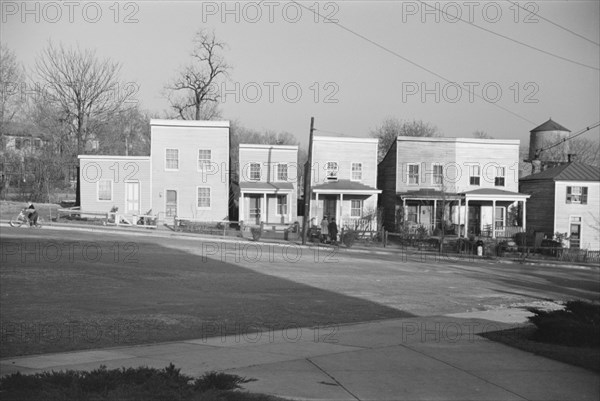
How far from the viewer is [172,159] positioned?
160 ft

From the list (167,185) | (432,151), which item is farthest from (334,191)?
(167,185)

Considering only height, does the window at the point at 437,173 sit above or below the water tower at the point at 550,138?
below

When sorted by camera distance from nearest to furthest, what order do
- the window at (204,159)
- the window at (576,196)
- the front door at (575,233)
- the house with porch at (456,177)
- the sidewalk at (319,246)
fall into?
the sidewalk at (319,246) → the window at (204,159) → the front door at (575,233) → the window at (576,196) → the house with porch at (456,177)

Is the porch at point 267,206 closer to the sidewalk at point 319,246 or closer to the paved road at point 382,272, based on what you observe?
the sidewalk at point 319,246

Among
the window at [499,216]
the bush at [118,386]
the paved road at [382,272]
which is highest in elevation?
the window at [499,216]

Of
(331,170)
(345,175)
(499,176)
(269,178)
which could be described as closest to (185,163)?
(269,178)

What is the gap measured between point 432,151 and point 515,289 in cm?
2769

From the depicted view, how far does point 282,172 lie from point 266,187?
2.49m

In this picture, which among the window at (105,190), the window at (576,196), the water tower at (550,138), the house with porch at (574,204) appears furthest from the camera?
the water tower at (550,138)

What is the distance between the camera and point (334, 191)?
1907 inches

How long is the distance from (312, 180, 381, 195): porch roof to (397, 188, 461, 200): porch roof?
9.14 feet

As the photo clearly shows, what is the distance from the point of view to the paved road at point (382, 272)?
20656 mm

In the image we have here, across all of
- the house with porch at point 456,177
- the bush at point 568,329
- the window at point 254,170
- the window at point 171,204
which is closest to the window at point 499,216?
the house with porch at point 456,177

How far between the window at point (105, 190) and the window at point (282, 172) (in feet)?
40.0
